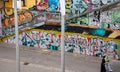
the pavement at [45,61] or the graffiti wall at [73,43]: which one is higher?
the graffiti wall at [73,43]

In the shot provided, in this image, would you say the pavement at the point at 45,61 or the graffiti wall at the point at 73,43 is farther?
the graffiti wall at the point at 73,43

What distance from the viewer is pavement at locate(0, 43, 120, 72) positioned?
15633 millimetres

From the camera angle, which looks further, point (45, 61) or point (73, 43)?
point (73, 43)

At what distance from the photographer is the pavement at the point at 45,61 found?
51.3 ft

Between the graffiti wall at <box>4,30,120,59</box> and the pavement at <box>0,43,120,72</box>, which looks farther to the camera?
the graffiti wall at <box>4,30,120,59</box>

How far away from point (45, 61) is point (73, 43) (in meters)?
1.97

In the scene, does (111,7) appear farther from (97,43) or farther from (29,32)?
(29,32)

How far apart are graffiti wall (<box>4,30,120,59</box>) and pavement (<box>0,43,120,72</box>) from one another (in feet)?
0.94

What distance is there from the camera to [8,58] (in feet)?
58.0

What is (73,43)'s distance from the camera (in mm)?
17797

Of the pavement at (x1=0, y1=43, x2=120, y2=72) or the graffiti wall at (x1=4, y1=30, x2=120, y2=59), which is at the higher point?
the graffiti wall at (x1=4, y1=30, x2=120, y2=59)

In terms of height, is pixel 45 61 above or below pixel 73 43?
below

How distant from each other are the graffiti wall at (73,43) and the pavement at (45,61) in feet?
0.94

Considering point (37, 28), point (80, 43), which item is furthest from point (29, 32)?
point (80, 43)
